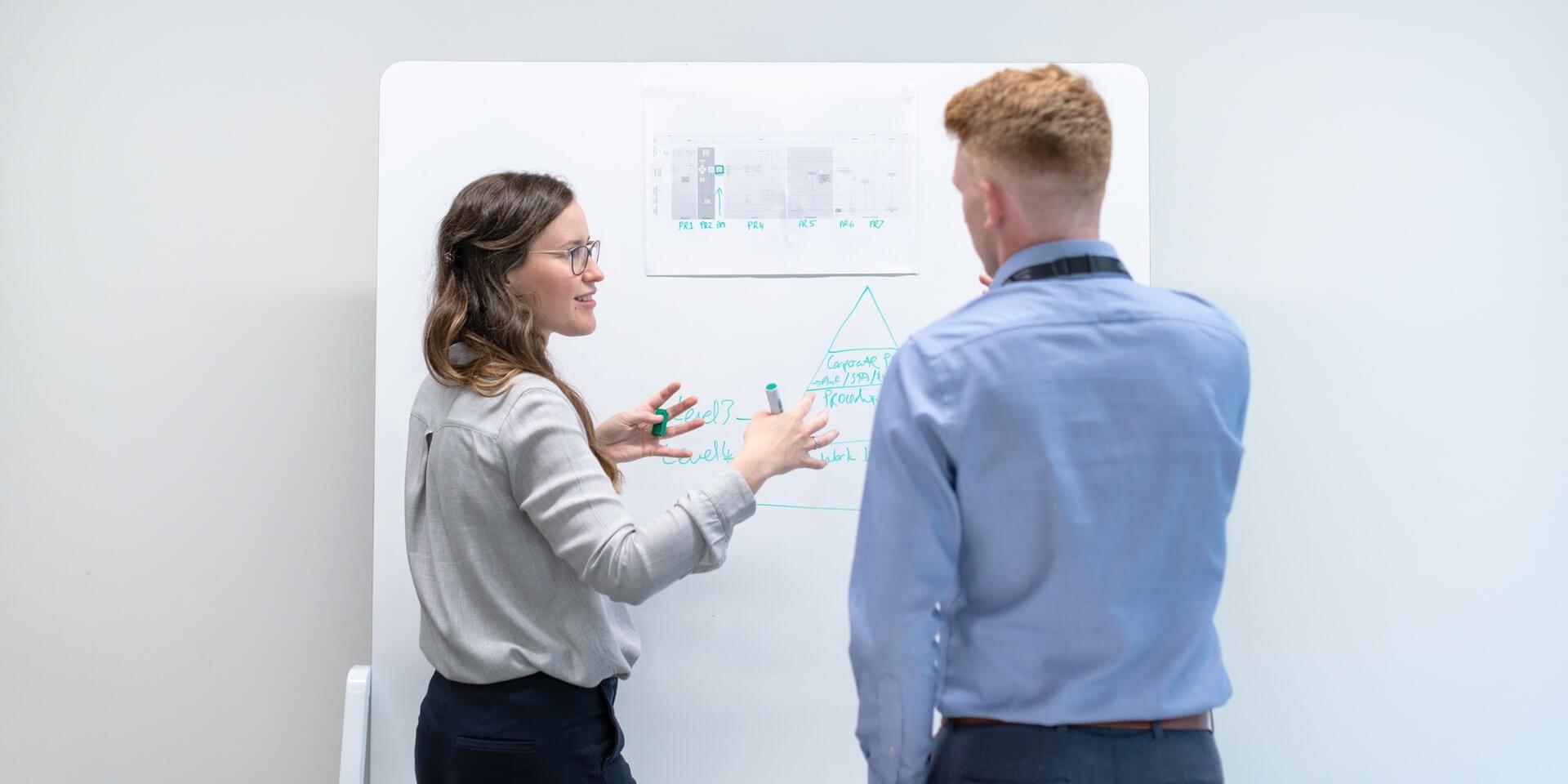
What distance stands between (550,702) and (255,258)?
110 centimetres

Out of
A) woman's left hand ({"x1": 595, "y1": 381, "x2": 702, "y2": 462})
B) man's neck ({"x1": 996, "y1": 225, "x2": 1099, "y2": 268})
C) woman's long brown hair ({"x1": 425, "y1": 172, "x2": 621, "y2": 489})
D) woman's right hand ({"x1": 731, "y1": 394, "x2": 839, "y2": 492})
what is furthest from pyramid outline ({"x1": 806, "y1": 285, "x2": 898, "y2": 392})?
man's neck ({"x1": 996, "y1": 225, "x2": 1099, "y2": 268})

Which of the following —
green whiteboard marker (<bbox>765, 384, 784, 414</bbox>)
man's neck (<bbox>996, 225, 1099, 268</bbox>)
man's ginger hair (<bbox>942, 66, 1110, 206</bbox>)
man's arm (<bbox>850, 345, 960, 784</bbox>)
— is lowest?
man's arm (<bbox>850, 345, 960, 784</bbox>)

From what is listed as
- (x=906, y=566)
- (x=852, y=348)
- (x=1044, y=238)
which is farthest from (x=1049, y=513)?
(x=852, y=348)

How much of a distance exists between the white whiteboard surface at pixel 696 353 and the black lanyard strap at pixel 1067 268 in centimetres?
73

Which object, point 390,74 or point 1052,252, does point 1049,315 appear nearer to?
point 1052,252

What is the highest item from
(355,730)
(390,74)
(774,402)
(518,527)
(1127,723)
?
(390,74)

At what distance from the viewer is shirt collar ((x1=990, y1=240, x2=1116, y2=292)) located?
3.27 ft

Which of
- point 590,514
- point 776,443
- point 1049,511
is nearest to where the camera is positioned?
point 1049,511

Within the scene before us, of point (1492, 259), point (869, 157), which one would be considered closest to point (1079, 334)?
point (869, 157)

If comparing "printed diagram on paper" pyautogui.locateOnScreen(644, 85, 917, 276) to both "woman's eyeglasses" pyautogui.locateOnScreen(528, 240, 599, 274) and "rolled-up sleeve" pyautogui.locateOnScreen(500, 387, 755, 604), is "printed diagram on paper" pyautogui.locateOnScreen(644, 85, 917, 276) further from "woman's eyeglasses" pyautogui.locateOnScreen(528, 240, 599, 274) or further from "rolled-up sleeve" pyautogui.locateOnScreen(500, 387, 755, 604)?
"rolled-up sleeve" pyautogui.locateOnScreen(500, 387, 755, 604)

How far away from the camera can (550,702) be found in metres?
1.27

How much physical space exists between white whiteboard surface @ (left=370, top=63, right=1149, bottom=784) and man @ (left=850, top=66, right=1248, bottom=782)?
2.40ft

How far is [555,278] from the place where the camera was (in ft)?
4.55

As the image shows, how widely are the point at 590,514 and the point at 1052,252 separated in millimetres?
548
